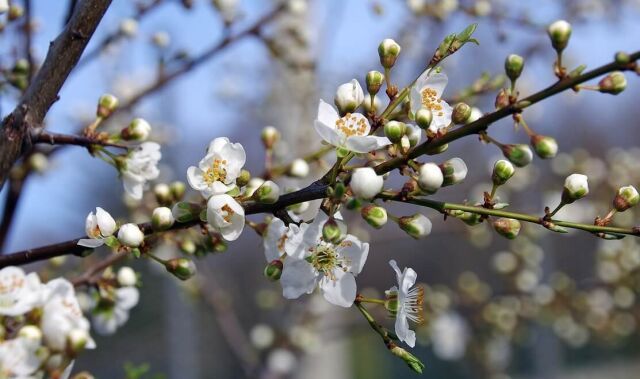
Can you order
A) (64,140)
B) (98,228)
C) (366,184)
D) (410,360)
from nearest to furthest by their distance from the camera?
(366,184)
(410,360)
(98,228)
(64,140)

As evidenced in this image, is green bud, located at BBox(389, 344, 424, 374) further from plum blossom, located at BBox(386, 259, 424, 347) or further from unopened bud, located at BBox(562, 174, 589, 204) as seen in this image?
unopened bud, located at BBox(562, 174, 589, 204)

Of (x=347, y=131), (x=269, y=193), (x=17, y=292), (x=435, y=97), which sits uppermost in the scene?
(x=435, y=97)

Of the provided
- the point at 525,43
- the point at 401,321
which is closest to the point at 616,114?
the point at 525,43

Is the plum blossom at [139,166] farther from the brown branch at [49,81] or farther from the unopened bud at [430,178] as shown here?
the unopened bud at [430,178]

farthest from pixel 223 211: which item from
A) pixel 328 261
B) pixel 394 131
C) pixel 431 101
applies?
pixel 431 101

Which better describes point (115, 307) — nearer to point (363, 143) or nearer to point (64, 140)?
point (64, 140)

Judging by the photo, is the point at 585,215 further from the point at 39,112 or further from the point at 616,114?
the point at 616,114
